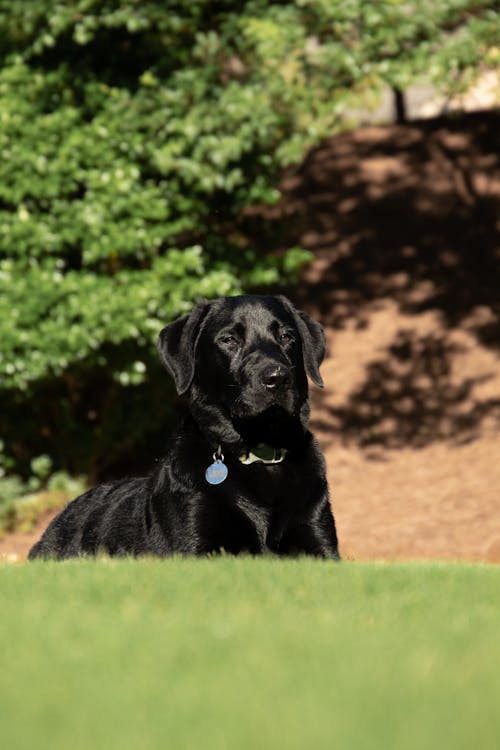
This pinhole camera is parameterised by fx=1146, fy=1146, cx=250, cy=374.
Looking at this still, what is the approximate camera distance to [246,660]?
3.67 metres

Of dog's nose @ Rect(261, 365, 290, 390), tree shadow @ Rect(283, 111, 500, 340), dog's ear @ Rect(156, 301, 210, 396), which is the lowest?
tree shadow @ Rect(283, 111, 500, 340)

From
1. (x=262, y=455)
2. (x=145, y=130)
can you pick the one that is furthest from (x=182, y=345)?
(x=145, y=130)

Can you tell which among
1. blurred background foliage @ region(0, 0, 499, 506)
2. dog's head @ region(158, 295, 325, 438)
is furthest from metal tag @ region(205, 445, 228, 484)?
blurred background foliage @ region(0, 0, 499, 506)

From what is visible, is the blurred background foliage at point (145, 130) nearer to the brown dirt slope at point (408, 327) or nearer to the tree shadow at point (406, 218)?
the brown dirt slope at point (408, 327)

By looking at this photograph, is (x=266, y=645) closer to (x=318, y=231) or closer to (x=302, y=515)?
(x=302, y=515)

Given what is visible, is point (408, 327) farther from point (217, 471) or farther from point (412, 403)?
point (217, 471)

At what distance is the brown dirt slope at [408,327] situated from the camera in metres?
15.5

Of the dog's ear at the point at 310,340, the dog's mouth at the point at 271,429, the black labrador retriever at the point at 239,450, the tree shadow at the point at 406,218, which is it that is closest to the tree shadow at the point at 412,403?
the tree shadow at the point at 406,218

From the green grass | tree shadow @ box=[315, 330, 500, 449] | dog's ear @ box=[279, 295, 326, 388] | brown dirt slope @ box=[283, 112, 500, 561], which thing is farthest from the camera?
tree shadow @ box=[315, 330, 500, 449]

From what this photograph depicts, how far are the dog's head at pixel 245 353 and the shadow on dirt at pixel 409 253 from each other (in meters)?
10.9

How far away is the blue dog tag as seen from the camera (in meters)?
6.55

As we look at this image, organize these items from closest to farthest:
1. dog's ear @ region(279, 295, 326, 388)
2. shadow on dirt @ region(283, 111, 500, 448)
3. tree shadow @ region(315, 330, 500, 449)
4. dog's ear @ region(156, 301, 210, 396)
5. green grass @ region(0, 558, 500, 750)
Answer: green grass @ region(0, 558, 500, 750) < dog's ear @ region(156, 301, 210, 396) < dog's ear @ region(279, 295, 326, 388) < tree shadow @ region(315, 330, 500, 449) < shadow on dirt @ region(283, 111, 500, 448)

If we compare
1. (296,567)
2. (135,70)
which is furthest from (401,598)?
(135,70)

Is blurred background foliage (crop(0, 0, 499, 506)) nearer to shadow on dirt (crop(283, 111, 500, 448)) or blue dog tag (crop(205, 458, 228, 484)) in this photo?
shadow on dirt (crop(283, 111, 500, 448))
